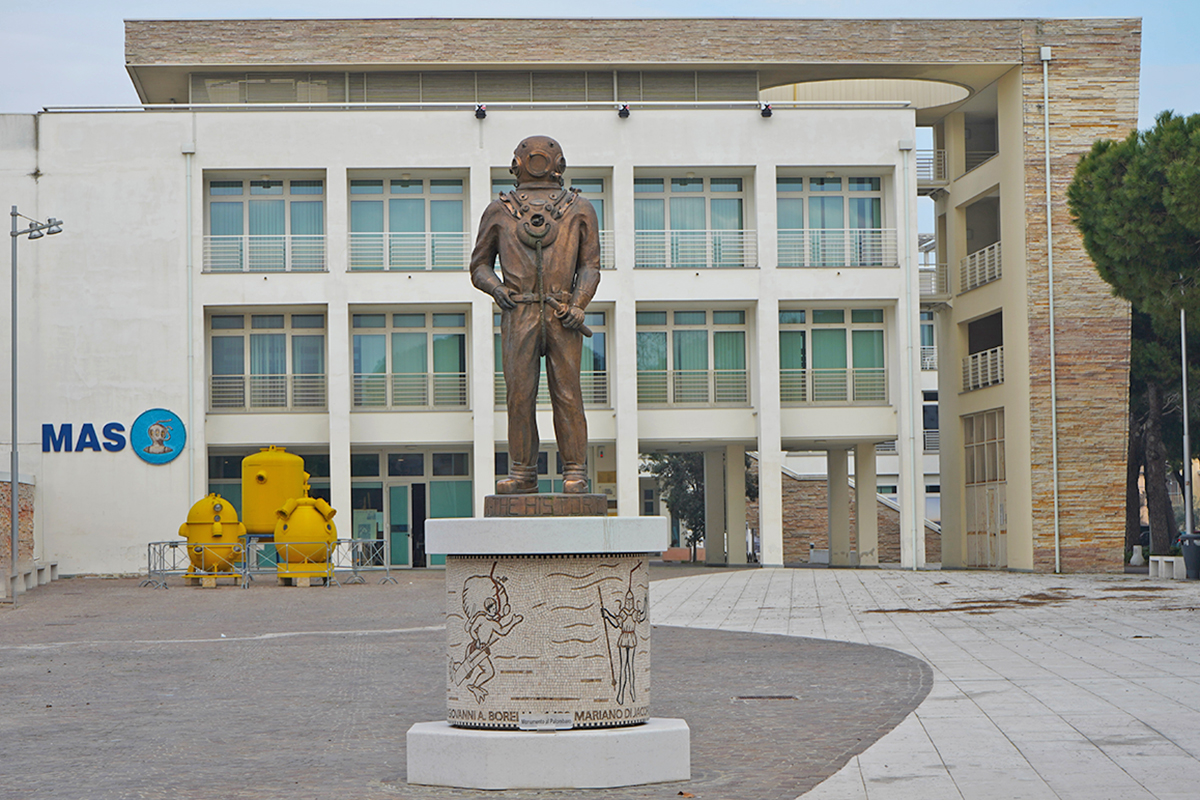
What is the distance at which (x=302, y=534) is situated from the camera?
98.1ft

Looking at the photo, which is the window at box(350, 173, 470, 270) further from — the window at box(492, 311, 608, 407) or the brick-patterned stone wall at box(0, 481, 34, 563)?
the brick-patterned stone wall at box(0, 481, 34, 563)

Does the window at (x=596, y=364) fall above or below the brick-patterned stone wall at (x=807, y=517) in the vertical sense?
above

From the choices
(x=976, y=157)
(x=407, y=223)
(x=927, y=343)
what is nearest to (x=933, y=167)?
(x=976, y=157)

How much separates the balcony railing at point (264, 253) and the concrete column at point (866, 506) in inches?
582

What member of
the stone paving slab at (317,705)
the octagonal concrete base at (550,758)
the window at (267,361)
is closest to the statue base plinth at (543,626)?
the octagonal concrete base at (550,758)

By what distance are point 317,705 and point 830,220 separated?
28001 mm

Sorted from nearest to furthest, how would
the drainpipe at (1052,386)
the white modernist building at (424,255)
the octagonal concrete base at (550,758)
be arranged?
the octagonal concrete base at (550,758) → the drainpipe at (1052,386) → the white modernist building at (424,255)

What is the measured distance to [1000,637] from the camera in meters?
15.8

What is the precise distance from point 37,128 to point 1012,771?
32.6 m

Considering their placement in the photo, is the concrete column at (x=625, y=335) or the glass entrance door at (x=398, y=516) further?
the glass entrance door at (x=398, y=516)

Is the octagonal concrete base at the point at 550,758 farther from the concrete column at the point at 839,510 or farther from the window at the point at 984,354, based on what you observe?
the concrete column at the point at 839,510

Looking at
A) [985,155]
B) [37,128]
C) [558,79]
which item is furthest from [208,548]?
[985,155]

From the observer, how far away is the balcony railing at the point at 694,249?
1446 inches

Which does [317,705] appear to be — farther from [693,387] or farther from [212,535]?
[693,387]
